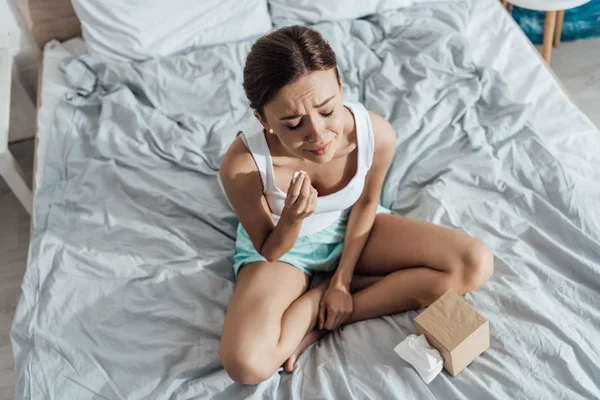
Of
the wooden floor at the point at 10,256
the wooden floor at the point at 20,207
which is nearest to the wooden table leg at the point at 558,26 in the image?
the wooden floor at the point at 20,207

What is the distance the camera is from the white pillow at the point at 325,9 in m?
1.88

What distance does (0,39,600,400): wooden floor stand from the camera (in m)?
1.62

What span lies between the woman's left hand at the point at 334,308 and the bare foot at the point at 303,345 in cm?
2

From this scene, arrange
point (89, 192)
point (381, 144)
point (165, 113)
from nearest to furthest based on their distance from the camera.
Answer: point (381, 144) < point (89, 192) < point (165, 113)

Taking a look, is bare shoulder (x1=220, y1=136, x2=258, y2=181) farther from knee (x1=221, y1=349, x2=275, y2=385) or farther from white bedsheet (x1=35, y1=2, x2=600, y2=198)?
white bedsheet (x1=35, y1=2, x2=600, y2=198)

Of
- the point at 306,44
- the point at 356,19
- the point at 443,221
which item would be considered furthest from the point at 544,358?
the point at 356,19

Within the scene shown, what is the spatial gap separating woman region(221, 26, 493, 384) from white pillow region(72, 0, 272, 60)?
0.88 meters

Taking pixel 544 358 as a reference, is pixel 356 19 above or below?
above

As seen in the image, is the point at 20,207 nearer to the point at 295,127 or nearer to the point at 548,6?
the point at 295,127

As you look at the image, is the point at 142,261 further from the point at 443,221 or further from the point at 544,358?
Answer: the point at 544,358

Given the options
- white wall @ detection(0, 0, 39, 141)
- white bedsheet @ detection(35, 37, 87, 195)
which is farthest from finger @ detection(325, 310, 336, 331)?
white wall @ detection(0, 0, 39, 141)

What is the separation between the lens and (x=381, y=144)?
3.86 ft

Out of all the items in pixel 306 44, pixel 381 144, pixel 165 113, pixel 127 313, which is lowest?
pixel 127 313

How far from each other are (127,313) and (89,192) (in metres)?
0.41
